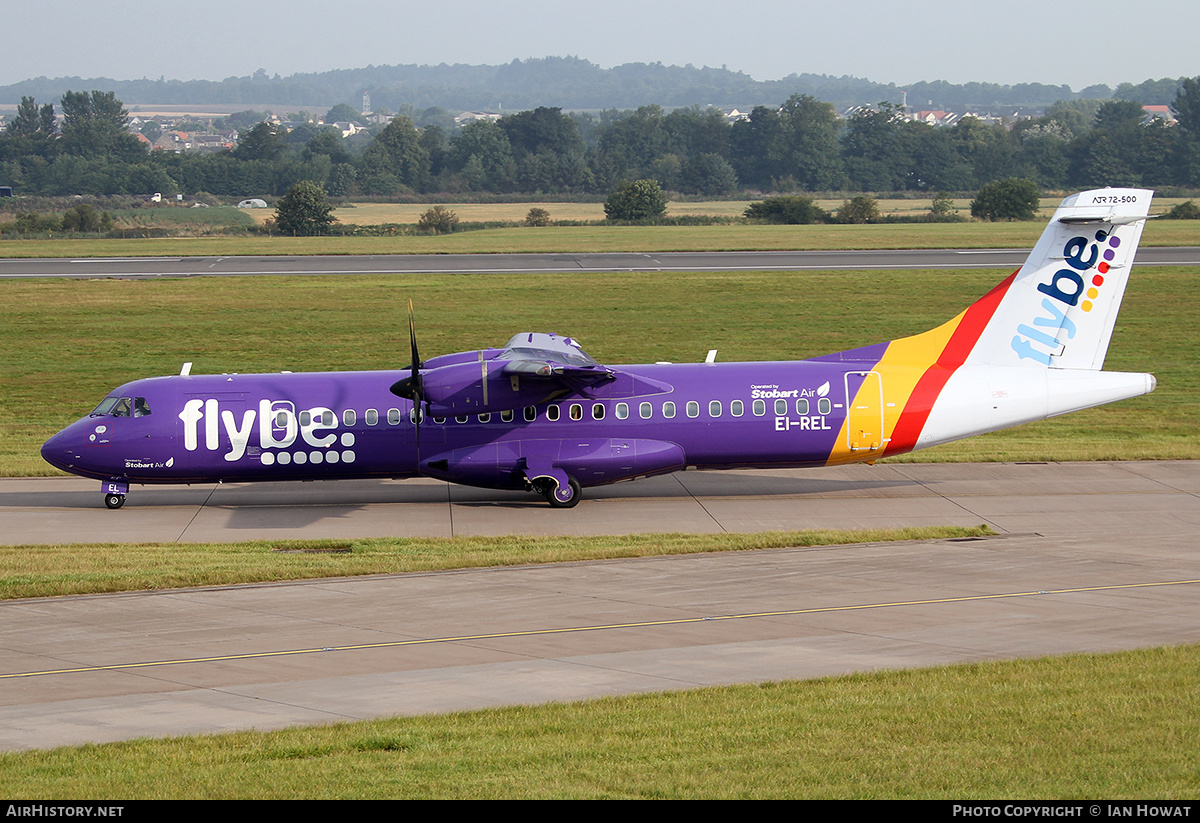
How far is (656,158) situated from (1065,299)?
143599 mm

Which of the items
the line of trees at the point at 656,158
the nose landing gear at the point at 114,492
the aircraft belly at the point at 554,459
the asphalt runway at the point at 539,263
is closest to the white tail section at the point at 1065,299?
the aircraft belly at the point at 554,459

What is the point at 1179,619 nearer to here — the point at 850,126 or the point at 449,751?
the point at 449,751

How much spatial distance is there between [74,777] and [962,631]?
37.9 feet

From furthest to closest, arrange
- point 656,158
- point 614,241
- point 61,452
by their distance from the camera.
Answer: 1. point 656,158
2. point 614,241
3. point 61,452

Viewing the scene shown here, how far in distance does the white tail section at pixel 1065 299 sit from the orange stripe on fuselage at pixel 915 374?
0.29 metres

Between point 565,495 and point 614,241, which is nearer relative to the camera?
point 565,495

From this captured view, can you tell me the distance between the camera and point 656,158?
166750mm

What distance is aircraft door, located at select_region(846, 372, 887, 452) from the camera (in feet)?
87.2

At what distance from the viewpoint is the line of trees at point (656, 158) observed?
138 metres

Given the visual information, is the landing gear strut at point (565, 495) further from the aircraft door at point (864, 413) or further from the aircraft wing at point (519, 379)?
the aircraft door at point (864, 413)

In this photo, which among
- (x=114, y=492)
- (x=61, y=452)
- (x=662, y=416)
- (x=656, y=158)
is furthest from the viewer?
(x=656, y=158)

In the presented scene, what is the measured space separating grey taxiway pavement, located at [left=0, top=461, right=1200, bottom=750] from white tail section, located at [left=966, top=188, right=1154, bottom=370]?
3.23m

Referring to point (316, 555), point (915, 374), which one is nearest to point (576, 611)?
point (316, 555)

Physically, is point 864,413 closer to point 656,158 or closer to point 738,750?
point 738,750
